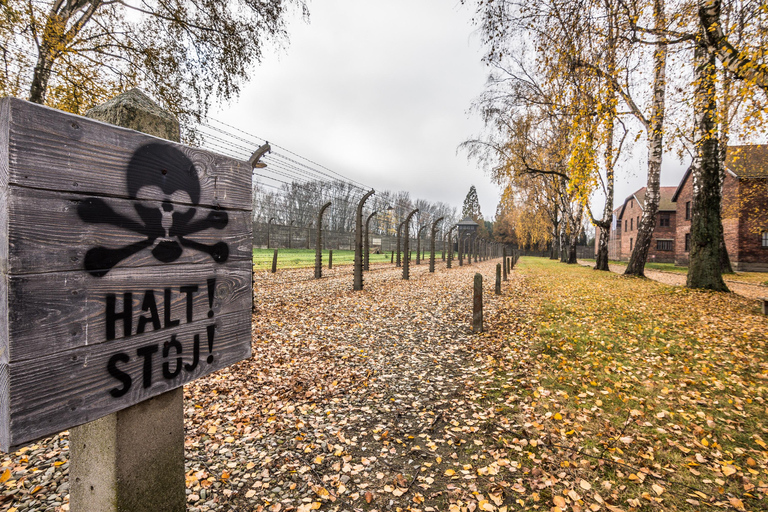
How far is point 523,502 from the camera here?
2.42 m

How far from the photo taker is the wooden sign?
1004 mm

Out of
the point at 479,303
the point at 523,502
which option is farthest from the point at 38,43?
the point at 523,502

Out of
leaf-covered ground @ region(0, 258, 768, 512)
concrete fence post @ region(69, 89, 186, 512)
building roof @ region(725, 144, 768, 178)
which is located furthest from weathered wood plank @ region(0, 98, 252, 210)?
building roof @ region(725, 144, 768, 178)

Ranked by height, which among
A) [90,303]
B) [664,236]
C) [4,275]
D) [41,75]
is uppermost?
[41,75]

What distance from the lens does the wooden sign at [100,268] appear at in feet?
3.29

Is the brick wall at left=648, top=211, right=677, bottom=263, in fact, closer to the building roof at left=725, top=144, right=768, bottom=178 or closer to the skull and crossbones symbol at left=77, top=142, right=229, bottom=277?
the building roof at left=725, top=144, right=768, bottom=178

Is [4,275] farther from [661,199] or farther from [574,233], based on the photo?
[661,199]

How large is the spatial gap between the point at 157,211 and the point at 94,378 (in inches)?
27.2

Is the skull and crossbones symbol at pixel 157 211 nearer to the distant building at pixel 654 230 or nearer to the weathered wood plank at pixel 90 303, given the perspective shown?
the weathered wood plank at pixel 90 303

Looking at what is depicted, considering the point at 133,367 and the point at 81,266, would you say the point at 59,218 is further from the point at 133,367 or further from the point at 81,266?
the point at 133,367

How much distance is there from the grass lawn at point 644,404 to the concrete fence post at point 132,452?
2494 millimetres

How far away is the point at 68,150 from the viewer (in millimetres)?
1125

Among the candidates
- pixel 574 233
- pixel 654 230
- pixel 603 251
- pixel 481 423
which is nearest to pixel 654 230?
pixel 654 230

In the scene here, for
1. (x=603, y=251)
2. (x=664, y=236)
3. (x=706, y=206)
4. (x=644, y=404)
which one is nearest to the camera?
(x=644, y=404)
